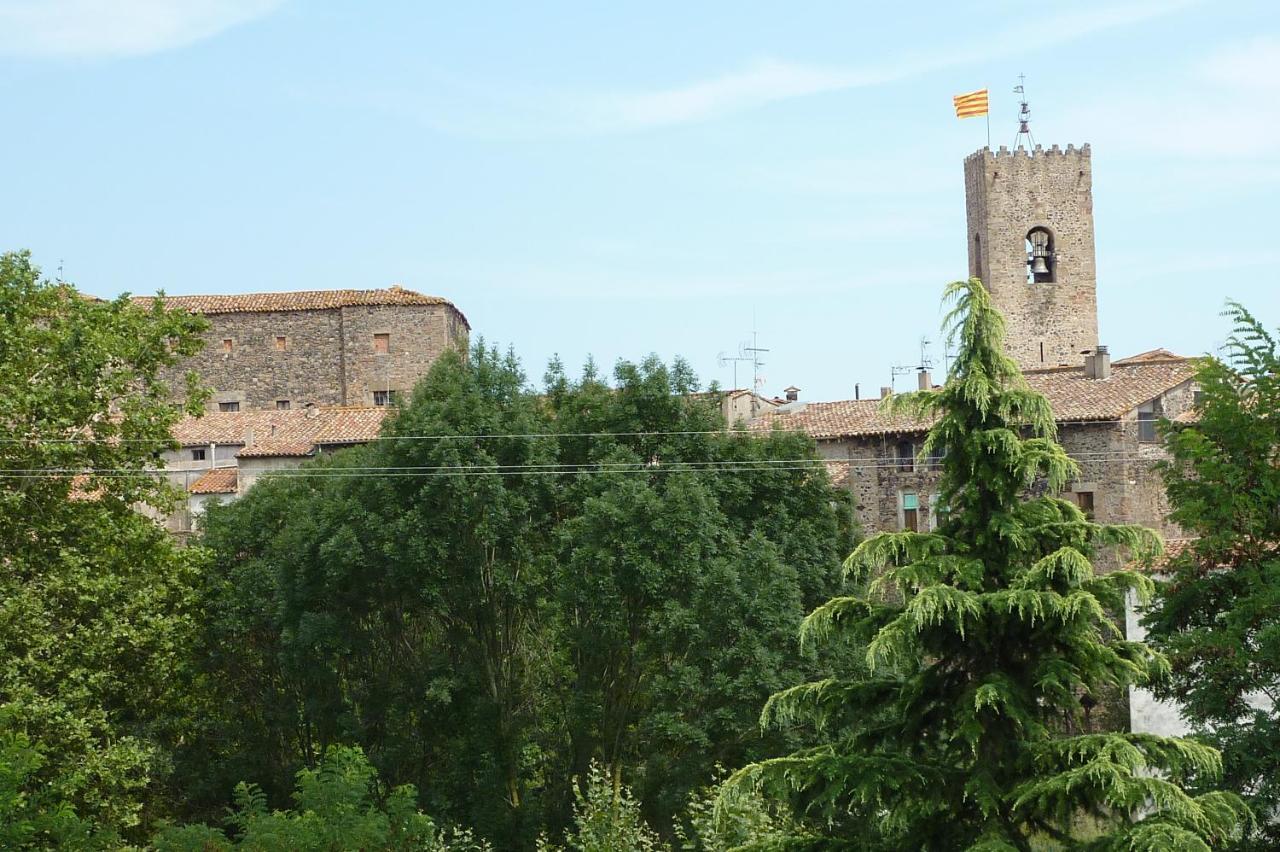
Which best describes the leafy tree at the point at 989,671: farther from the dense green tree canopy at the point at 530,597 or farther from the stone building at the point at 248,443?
the stone building at the point at 248,443

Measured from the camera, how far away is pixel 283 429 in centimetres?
4962

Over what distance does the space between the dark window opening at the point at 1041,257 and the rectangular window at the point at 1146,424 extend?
1766 cm

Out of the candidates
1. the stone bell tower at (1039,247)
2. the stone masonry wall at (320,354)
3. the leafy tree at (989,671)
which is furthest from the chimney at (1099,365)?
the leafy tree at (989,671)

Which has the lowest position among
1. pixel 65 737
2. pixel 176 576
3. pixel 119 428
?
pixel 65 737

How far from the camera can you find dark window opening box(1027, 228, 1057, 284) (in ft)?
200

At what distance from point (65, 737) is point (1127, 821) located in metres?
17.6

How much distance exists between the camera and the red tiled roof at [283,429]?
4697 cm

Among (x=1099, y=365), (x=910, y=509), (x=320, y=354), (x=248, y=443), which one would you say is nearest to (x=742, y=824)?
(x=910, y=509)

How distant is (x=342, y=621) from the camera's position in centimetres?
3048

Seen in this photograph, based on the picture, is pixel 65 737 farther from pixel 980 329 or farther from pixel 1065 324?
pixel 1065 324

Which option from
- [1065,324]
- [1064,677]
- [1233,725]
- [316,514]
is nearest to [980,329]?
[1064,677]

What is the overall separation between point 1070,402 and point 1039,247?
18392 millimetres

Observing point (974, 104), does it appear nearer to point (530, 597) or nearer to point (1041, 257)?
point (1041, 257)

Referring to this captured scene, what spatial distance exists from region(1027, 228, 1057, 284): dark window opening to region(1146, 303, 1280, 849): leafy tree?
44831mm
